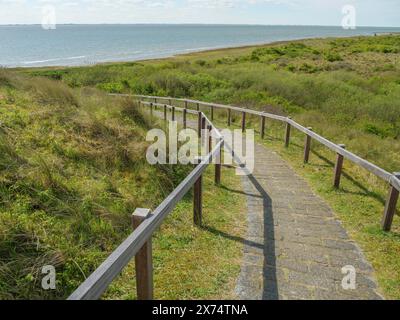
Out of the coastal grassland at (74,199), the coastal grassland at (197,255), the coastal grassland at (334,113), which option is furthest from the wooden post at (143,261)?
the coastal grassland at (334,113)

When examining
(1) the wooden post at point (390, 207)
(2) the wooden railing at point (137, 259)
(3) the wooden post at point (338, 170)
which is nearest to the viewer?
(2) the wooden railing at point (137, 259)

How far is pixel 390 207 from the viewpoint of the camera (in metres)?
4.79

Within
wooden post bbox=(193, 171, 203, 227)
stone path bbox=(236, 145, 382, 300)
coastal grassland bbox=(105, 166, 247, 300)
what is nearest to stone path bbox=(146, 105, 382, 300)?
stone path bbox=(236, 145, 382, 300)

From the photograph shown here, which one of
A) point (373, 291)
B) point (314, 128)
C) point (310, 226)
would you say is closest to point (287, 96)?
point (314, 128)

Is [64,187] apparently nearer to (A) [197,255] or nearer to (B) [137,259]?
(A) [197,255]

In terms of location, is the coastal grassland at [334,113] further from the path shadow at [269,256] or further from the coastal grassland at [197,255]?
the coastal grassland at [197,255]

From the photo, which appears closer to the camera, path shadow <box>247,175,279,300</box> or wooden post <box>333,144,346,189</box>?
path shadow <box>247,175,279,300</box>

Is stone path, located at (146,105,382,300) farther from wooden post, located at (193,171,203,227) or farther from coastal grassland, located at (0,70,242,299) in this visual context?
wooden post, located at (193,171,203,227)

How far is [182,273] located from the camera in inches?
148

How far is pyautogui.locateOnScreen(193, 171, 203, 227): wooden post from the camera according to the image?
4867mm

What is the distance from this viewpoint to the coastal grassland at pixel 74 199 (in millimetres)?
3498

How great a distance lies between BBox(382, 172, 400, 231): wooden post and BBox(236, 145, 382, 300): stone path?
60 centimetres

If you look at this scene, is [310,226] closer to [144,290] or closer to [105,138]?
[144,290]

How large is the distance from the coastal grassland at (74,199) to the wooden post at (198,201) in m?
0.18
